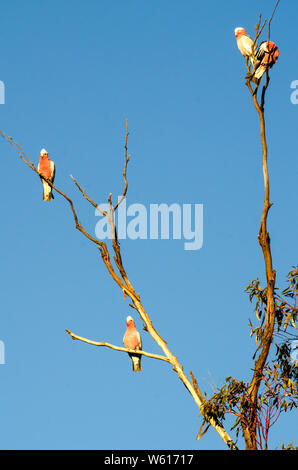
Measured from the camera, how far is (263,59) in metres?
8.41

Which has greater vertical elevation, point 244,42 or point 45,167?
point 244,42

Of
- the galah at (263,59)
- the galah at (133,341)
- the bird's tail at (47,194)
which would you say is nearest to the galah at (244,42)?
the galah at (263,59)

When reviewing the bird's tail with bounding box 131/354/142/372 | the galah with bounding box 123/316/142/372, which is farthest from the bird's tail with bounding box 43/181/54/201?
the bird's tail with bounding box 131/354/142/372

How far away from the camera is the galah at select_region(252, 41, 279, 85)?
25.9 feet

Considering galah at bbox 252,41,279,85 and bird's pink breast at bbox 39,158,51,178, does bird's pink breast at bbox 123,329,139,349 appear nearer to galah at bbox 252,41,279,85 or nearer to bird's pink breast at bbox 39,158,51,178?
bird's pink breast at bbox 39,158,51,178

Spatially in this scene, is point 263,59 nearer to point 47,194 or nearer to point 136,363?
point 47,194

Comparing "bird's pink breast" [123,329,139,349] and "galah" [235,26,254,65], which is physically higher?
"galah" [235,26,254,65]

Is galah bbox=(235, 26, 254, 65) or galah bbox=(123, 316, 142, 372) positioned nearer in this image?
galah bbox=(235, 26, 254, 65)

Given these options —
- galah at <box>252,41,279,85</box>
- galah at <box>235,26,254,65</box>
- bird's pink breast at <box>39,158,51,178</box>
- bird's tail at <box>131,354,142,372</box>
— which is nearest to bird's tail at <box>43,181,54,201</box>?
bird's pink breast at <box>39,158,51,178</box>

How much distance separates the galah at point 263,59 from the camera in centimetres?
791

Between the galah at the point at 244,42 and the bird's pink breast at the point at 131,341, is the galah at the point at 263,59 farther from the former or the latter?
the bird's pink breast at the point at 131,341

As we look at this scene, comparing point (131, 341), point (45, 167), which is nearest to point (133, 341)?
point (131, 341)

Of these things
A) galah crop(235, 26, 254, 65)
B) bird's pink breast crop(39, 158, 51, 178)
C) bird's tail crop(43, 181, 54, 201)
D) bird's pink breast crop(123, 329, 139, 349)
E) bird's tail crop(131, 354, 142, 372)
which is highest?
galah crop(235, 26, 254, 65)
